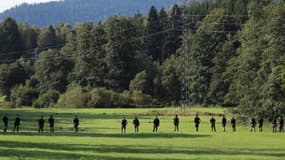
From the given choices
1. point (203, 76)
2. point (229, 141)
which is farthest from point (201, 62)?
point (229, 141)

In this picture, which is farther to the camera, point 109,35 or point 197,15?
point 197,15

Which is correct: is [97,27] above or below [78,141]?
above

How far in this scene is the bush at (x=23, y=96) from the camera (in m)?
132

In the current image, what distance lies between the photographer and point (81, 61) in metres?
146

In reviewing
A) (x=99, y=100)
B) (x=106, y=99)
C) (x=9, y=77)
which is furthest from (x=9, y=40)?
(x=106, y=99)

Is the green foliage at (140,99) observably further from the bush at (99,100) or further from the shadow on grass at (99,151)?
the shadow on grass at (99,151)

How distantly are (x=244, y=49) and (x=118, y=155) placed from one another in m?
49.0

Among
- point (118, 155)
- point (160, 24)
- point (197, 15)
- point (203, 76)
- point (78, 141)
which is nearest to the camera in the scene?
point (118, 155)

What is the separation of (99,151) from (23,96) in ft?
335

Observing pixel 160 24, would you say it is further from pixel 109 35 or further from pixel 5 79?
pixel 5 79

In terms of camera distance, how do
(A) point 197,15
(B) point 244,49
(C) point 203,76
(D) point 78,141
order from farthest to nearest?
(A) point 197,15 < (C) point 203,76 < (B) point 244,49 < (D) point 78,141

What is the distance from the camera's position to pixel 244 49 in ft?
254

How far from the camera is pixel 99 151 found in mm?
33344

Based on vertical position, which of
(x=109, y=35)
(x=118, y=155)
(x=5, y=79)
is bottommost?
(x=118, y=155)
